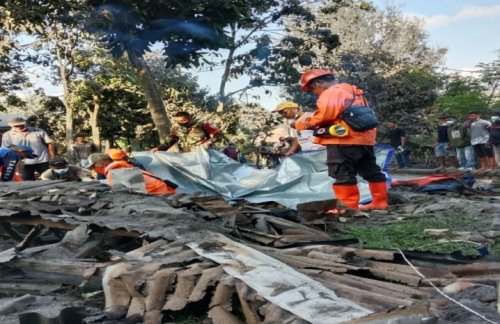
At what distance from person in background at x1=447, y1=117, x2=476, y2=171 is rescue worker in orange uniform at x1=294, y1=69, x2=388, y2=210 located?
26.7 ft

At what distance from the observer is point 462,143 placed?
1348 cm

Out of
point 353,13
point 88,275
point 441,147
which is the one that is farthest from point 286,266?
point 353,13

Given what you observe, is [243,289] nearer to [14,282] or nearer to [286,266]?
[286,266]

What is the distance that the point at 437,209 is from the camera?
218 inches

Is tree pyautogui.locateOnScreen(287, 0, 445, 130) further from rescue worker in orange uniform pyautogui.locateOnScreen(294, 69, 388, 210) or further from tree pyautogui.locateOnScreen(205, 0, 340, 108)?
rescue worker in orange uniform pyautogui.locateOnScreen(294, 69, 388, 210)

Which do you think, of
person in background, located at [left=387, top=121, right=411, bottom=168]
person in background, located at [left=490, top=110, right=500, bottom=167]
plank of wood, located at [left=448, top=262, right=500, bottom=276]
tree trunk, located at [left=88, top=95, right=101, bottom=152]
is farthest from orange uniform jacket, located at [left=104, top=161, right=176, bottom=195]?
tree trunk, located at [left=88, top=95, right=101, bottom=152]

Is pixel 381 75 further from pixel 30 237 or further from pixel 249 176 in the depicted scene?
pixel 30 237

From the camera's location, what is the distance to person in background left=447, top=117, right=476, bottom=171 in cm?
1344

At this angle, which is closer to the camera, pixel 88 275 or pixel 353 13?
pixel 88 275

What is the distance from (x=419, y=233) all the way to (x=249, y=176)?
150 inches

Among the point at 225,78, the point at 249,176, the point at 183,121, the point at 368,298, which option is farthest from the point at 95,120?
the point at 368,298

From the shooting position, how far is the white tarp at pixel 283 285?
7.41 feet

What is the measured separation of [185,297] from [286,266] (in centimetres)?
55

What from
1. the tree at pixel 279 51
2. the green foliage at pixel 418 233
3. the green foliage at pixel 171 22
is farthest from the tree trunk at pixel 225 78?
the green foliage at pixel 418 233
